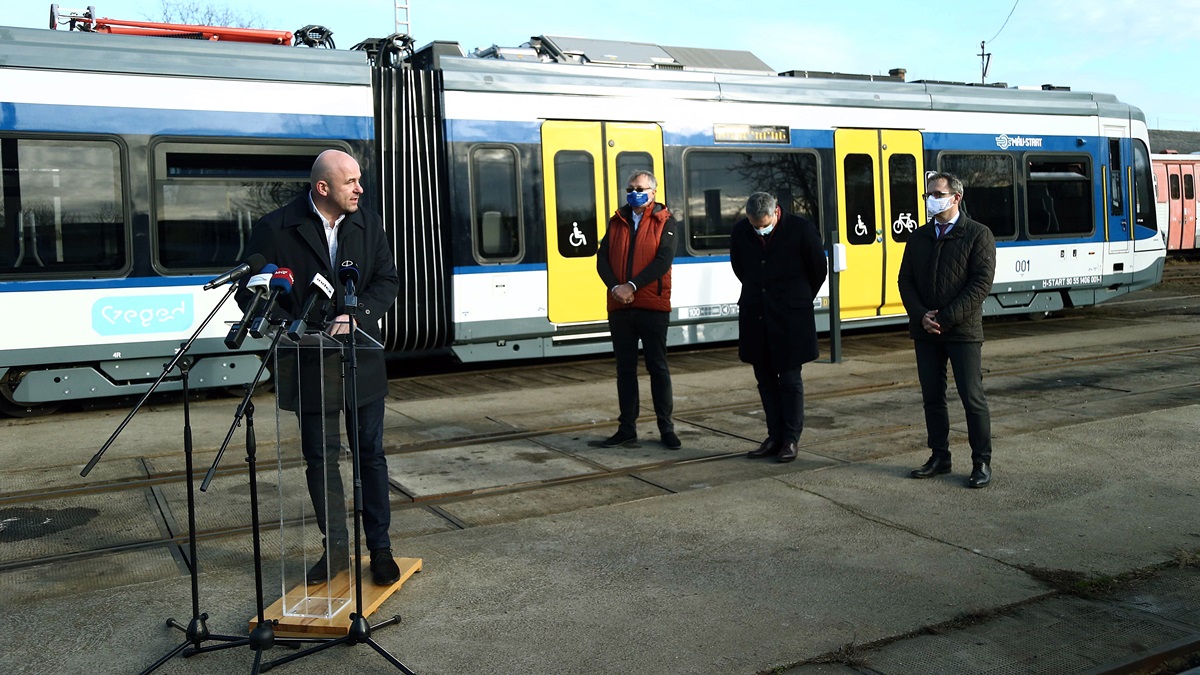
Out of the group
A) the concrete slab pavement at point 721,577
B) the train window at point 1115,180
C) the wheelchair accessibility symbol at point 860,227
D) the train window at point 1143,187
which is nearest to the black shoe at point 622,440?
the concrete slab pavement at point 721,577

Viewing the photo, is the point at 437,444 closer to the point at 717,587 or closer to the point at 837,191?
the point at 717,587

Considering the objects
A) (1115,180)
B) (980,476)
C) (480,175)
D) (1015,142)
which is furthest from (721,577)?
(1115,180)

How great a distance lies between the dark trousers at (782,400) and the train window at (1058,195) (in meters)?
9.70

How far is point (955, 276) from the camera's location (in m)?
6.39

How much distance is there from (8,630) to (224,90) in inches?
262

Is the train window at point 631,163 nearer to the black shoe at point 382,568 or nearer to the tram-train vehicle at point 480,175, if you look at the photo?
the tram-train vehicle at point 480,175

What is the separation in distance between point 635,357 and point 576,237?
Result: 4.32m

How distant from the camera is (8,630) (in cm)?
436

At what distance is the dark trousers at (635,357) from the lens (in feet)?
25.0

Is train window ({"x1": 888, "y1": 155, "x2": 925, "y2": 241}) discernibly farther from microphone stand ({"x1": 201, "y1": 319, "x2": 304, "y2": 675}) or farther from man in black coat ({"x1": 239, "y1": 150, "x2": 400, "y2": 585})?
microphone stand ({"x1": 201, "y1": 319, "x2": 304, "y2": 675})

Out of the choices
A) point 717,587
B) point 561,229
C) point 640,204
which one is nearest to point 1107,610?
point 717,587

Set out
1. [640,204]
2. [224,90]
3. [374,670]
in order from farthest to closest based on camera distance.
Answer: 1. [224,90]
2. [640,204]
3. [374,670]

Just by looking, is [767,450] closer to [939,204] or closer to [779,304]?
[779,304]

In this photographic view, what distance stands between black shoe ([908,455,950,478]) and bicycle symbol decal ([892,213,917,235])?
315 inches
